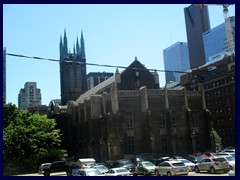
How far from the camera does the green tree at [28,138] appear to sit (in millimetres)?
46500

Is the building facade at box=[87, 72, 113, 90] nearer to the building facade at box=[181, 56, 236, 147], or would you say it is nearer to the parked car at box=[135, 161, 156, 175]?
the building facade at box=[181, 56, 236, 147]

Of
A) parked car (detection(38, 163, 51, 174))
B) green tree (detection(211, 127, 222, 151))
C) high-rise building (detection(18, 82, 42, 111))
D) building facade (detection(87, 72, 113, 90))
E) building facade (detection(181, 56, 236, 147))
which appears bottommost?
parked car (detection(38, 163, 51, 174))

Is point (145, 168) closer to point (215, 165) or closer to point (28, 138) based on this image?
point (215, 165)

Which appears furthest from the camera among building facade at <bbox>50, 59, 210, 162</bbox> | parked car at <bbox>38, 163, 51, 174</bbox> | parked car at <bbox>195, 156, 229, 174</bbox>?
building facade at <bbox>50, 59, 210, 162</bbox>

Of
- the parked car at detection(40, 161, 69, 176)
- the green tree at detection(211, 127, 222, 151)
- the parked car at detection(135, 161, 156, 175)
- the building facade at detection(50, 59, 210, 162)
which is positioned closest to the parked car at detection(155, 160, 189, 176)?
the parked car at detection(135, 161, 156, 175)

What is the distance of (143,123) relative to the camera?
57.5 meters

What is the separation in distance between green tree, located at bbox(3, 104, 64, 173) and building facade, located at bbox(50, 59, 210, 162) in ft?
28.9

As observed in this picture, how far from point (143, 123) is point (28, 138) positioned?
63.4 feet

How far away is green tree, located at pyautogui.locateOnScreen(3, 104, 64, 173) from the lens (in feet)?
153

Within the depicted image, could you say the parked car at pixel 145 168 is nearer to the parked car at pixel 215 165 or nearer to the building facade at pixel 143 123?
the parked car at pixel 215 165

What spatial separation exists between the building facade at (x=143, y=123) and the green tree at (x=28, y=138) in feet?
28.9

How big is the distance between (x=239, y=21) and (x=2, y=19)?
10.4 metres
